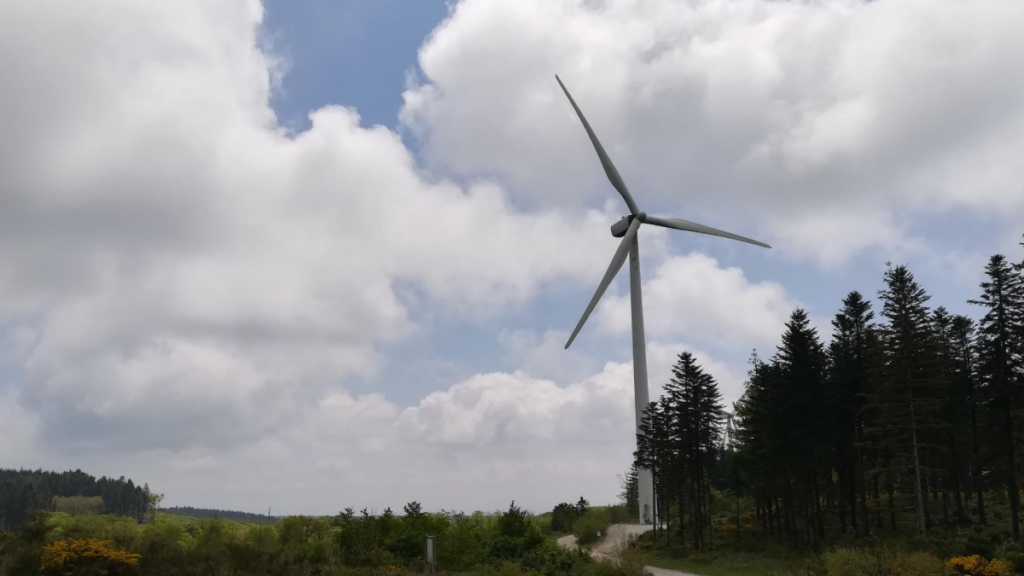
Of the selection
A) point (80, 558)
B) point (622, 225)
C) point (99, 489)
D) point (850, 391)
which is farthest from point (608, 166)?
point (99, 489)

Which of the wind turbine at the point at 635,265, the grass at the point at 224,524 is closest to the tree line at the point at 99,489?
the grass at the point at 224,524

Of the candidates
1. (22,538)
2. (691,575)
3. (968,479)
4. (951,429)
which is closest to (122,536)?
(22,538)

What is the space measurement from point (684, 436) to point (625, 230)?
21.2 meters

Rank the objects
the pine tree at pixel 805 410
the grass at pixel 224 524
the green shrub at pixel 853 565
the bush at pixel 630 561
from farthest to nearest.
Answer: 1. the pine tree at pixel 805 410
2. the grass at pixel 224 524
3. the bush at pixel 630 561
4. the green shrub at pixel 853 565

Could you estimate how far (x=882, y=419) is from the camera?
44469 millimetres

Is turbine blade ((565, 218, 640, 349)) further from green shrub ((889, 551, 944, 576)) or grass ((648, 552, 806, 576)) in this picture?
green shrub ((889, 551, 944, 576))

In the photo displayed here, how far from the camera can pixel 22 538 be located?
923 inches

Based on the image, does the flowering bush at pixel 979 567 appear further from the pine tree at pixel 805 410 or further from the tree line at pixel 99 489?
the tree line at pixel 99 489

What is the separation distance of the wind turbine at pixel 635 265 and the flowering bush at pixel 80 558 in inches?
1852

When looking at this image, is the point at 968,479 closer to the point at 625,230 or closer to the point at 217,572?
the point at 625,230

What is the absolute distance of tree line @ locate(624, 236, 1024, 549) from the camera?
42438mm

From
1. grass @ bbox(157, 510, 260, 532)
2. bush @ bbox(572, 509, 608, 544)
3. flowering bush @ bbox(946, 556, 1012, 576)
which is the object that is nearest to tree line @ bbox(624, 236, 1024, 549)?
bush @ bbox(572, 509, 608, 544)

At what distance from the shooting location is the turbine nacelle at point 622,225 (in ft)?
225

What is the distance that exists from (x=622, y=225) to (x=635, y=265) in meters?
4.45
